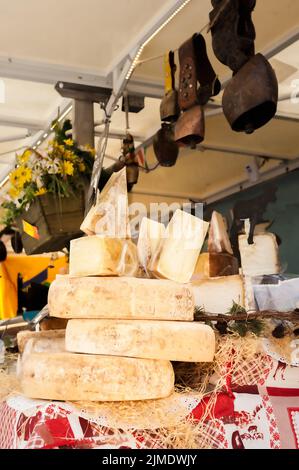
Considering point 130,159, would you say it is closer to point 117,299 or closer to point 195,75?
point 195,75

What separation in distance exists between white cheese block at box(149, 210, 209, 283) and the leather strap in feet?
2.40

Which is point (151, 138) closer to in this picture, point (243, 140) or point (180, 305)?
point (243, 140)

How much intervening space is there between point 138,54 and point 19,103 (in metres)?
1.00

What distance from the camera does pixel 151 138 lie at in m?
3.31

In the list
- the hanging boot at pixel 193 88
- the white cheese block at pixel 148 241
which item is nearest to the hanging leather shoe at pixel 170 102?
the hanging boot at pixel 193 88

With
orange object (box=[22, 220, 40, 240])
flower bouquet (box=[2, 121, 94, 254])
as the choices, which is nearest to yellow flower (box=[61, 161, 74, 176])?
flower bouquet (box=[2, 121, 94, 254])

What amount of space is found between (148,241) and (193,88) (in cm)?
78

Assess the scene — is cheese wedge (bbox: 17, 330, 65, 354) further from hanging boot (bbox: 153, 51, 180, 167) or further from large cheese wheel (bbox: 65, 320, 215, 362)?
hanging boot (bbox: 153, 51, 180, 167)

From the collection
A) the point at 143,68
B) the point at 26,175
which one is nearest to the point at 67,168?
the point at 26,175

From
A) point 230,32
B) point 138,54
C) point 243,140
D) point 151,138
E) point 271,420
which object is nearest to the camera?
point 271,420

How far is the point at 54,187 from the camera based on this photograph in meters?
2.77

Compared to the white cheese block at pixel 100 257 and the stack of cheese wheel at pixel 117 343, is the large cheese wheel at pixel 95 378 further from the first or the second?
the white cheese block at pixel 100 257
